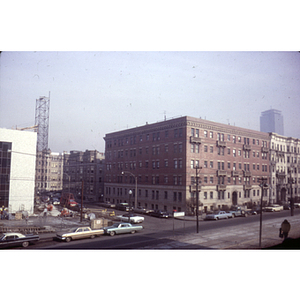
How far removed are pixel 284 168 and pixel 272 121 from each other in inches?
223

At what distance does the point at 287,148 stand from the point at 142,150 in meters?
22.3

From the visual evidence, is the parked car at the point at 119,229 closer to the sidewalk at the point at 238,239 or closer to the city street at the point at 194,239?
the city street at the point at 194,239

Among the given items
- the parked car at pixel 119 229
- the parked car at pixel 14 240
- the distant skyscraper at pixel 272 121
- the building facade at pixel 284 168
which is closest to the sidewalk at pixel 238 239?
the parked car at pixel 119 229

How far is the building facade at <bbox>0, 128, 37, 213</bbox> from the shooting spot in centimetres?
3572

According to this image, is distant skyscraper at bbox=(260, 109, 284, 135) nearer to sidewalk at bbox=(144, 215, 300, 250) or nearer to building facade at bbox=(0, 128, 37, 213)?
sidewalk at bbox=(144, 215, 300, 250)

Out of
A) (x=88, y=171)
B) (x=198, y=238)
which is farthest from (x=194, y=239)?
(x=88, y=171)

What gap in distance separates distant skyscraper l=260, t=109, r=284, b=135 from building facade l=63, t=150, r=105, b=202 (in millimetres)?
27768

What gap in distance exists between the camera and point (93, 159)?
48.5 metres

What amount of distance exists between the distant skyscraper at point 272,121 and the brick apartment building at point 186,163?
118 inches

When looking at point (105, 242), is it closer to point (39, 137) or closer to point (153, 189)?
point (153, 189)

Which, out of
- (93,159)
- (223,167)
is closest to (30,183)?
(93,159)

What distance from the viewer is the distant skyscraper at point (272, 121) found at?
2511cm

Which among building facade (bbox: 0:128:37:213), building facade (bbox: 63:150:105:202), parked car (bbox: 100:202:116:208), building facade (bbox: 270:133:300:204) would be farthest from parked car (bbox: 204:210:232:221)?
building facade (bbox: 0:128:37:213)

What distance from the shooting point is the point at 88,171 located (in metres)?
50.5
